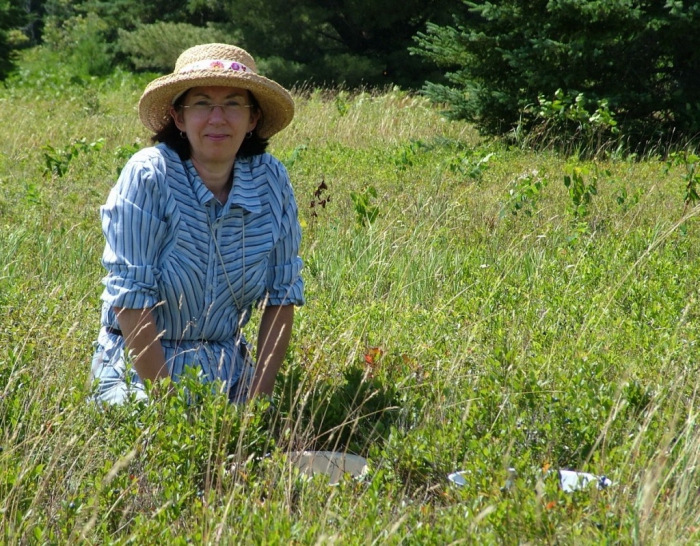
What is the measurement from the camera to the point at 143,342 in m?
2.75

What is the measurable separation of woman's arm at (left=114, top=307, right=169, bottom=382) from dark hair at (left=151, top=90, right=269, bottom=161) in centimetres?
58

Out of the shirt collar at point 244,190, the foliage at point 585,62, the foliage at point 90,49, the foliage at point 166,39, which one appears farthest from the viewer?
the foliage at point 90,49

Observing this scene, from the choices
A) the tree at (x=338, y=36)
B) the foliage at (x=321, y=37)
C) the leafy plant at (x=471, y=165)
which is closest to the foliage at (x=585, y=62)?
the leafy plant at (x=471, y=165)

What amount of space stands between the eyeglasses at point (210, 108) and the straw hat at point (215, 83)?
0.21 ft

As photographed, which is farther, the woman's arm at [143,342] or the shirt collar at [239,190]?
the shirt collar at [239,190]

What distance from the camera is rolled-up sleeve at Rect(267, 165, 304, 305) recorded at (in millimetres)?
3070

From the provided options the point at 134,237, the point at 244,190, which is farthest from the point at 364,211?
the point at 134,237

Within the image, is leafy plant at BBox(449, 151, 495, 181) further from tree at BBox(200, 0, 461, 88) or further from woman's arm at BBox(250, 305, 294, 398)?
tree at BBox(200, 0, 461, 88)

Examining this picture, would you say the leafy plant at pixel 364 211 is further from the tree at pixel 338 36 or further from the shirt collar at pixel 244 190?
the tree at pixel 338 36

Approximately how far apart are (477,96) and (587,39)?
4.24 ft

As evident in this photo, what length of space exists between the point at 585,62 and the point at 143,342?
715 centimetres

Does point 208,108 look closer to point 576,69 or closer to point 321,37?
point 576,69

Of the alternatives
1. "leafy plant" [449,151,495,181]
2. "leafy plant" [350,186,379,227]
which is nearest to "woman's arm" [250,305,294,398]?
"leafy plant" [350,186,379,227]

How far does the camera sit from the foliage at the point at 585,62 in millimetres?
8375
